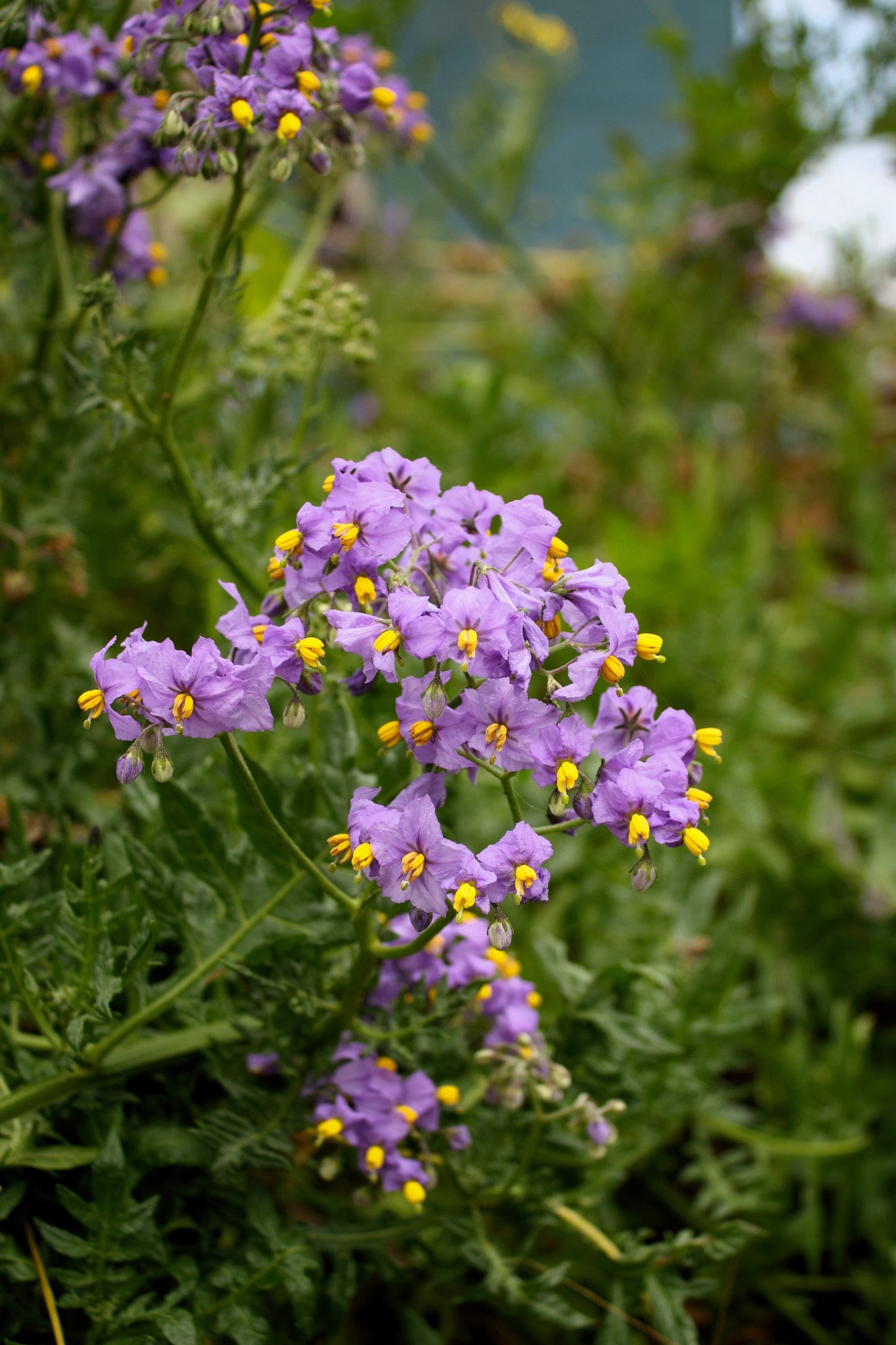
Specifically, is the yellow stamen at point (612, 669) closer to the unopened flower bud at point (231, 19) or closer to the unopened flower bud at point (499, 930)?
the unopened flower bud at point (499, 930)

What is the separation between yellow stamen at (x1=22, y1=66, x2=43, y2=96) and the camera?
1.23 m

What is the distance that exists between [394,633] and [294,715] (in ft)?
0.38

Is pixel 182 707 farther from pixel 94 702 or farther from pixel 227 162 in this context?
pixel 227 162

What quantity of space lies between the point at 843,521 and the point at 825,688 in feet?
4.49

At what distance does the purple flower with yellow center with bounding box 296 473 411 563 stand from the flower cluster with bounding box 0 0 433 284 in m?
0.39

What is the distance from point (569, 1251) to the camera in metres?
1.35

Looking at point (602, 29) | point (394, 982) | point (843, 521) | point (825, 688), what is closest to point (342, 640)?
point (394, 982)

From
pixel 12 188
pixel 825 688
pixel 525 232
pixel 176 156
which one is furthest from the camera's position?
pixel 525 232

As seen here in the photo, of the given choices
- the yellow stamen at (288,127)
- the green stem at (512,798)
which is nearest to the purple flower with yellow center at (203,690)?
the green stem at (512,798)

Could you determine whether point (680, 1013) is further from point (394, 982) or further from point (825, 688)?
point (825, 688)

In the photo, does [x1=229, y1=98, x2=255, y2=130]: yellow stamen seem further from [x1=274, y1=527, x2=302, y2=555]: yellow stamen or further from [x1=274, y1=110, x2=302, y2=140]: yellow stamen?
[x1=274, y1=527, x2=302, y2=555]: yellow stamen

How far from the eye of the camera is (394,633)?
0.79 m

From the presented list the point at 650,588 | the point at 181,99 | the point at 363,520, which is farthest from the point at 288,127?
the point at 650,588

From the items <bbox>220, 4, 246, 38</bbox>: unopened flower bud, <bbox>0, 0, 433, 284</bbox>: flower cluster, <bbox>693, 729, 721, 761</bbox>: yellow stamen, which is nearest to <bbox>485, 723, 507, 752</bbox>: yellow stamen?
<bbox>693, 729, 721, 761</bbox>: yellow stamen
